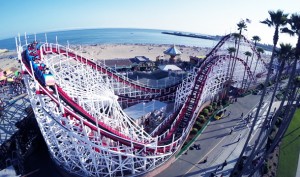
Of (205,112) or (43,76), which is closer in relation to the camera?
(43,76)

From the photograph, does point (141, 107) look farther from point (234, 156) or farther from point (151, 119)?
point (234, 156)

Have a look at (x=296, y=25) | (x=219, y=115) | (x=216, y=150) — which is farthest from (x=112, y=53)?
(x=296, y=25)

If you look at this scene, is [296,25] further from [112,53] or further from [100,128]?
[112,53]

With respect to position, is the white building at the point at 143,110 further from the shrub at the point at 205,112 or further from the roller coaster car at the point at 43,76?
the roller coaster car at the point at 43,76

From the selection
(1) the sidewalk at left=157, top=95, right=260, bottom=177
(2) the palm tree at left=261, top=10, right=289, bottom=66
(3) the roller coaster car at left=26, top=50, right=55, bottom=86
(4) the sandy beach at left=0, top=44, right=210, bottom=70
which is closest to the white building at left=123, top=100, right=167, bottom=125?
(1) the sidewalk at left=157, top=95, right=260, bottom=177

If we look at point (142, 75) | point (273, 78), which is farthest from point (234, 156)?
point (273, 78)

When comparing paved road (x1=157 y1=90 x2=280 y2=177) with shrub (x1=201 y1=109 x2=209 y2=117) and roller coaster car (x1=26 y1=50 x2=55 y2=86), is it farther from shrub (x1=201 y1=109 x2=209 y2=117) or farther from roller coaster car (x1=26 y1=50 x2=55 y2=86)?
roller coaster car (x1=26 y1=50 x2=55 y2=86)
